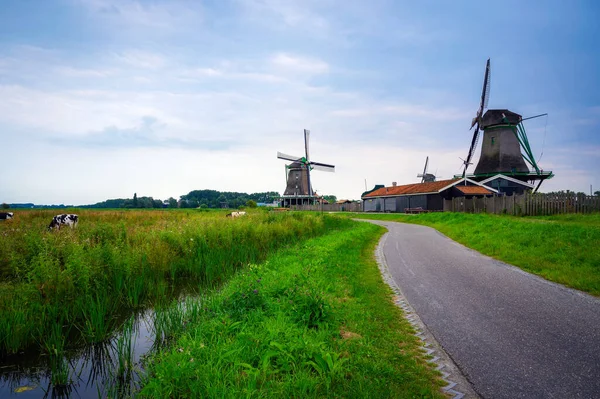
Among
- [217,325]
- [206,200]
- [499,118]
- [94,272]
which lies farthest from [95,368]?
[206,200]

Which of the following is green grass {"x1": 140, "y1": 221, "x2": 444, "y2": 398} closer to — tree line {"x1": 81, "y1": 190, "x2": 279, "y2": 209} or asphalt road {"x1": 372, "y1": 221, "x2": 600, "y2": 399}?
asphalt road {"x1": 372, "y1": 221, "x2": 600, "y2": 399}

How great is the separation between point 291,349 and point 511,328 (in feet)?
13.1

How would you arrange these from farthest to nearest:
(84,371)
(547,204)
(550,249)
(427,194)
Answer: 1. (427,194)
2. (547,204)
3. (550,249)
4. (84,371)

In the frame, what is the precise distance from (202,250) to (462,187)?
1590 inches

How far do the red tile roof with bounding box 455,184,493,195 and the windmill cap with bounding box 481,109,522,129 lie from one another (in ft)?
31.1

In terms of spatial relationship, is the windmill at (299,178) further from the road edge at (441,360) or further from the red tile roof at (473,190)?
the road edge at (441,360)

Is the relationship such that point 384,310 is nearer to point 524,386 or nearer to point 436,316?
point 436,316

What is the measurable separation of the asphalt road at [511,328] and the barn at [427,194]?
37.5 meters

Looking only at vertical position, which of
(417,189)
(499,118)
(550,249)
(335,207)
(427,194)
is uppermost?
(499,118)

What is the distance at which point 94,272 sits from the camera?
8711mm

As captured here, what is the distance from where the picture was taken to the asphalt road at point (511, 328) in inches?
170

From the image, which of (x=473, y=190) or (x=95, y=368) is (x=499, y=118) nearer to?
(x=473, y=190)

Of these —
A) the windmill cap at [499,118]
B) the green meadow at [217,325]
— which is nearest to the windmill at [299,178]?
the windmill cap at [499,118]

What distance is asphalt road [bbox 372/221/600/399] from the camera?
433cm
